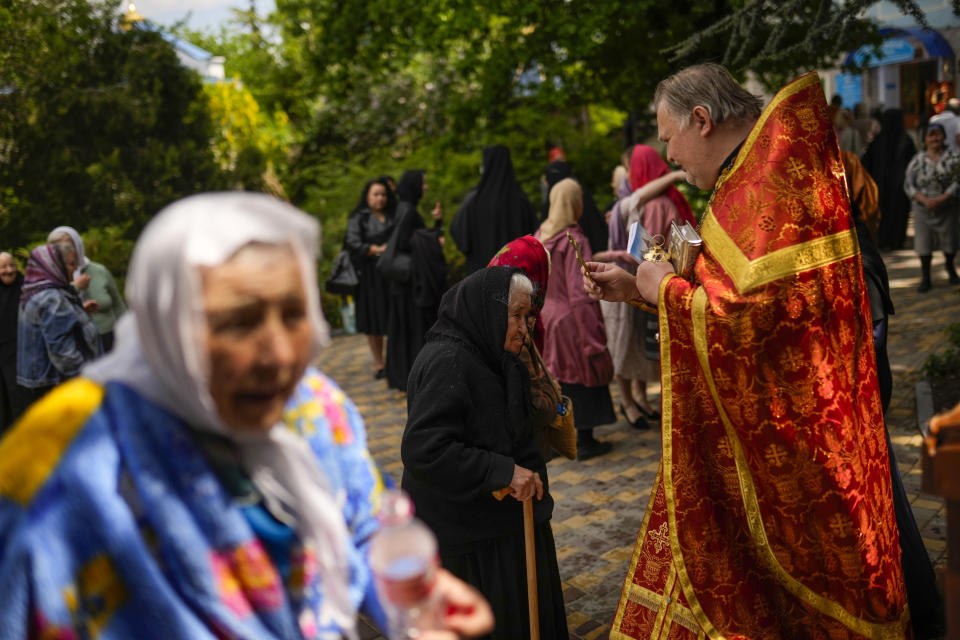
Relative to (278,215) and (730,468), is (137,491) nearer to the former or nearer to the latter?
(278,215)

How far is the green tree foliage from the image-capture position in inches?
377

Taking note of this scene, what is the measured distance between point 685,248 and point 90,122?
1206 centimetres

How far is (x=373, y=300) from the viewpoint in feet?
28.9

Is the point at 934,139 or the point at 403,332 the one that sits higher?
the point at 934,139

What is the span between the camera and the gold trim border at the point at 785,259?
267cm

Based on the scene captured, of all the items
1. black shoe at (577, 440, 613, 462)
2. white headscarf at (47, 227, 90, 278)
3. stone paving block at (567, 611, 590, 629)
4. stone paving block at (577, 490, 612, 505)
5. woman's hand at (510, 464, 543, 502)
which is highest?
white headscarf at (47, 227, 90, 278)

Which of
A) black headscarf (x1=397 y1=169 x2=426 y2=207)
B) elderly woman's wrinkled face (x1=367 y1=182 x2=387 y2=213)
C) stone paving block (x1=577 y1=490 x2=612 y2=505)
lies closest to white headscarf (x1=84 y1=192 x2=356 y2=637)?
stone paving block (x1=577 y1=490 x2=612 y2=505)

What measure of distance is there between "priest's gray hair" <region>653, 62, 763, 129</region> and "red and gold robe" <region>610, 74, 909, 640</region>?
15 cm

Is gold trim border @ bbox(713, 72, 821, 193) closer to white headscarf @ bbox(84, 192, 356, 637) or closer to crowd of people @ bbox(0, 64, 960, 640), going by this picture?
crowd of people @ bbox(0, 64, 960, 640)

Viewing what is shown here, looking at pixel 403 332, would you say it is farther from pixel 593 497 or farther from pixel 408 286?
pixel 593 497

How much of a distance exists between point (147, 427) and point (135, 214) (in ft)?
43.8

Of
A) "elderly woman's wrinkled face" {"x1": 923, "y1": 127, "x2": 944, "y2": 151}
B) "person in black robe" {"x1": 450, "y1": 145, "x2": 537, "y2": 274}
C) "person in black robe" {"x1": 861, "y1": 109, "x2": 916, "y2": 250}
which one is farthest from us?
"person in black robe" {"x1": 861, "y1": 109, "x2": 916, "y2": 250}

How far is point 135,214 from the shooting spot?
13.4m

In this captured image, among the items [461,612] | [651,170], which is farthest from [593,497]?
[461,612]
